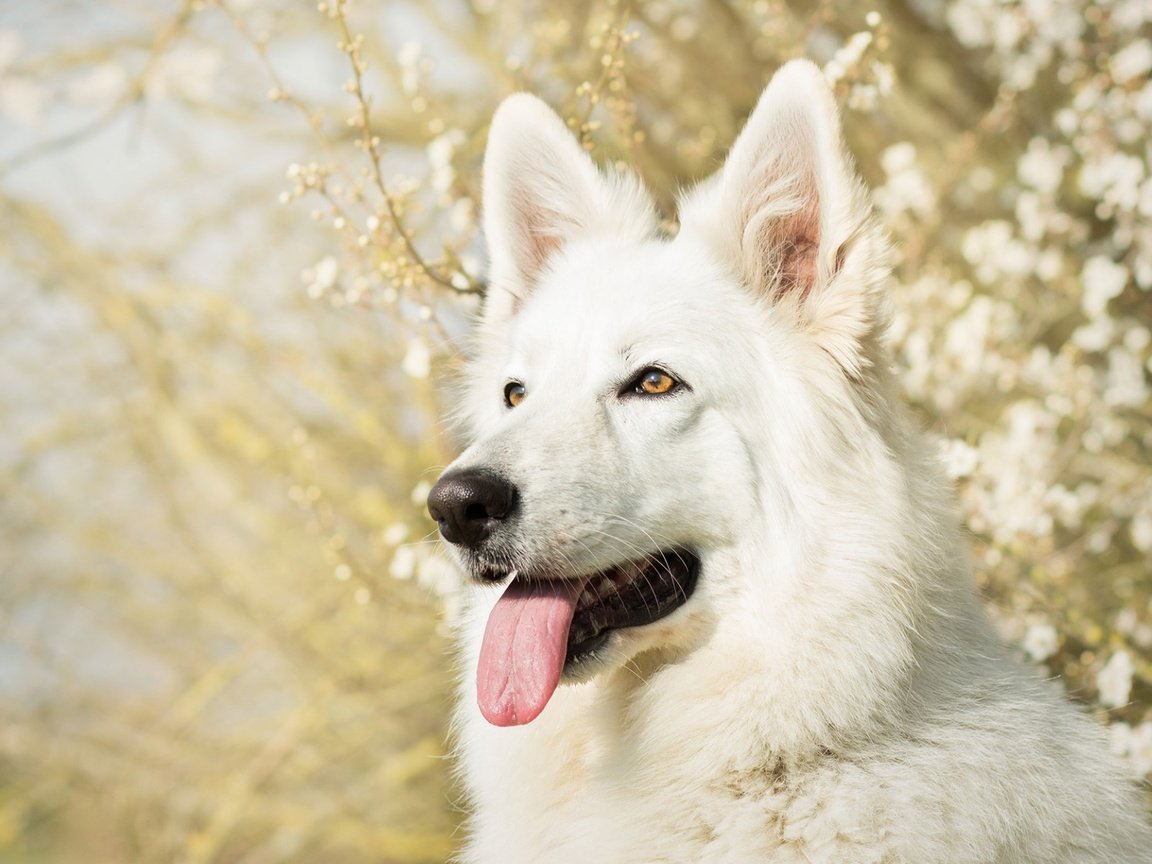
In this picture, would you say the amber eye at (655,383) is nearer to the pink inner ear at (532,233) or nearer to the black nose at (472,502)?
the black nose at (472,502)

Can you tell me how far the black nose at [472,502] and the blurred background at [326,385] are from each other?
2694 mm

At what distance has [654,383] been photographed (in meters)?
2.70

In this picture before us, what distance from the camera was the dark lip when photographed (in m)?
2.53

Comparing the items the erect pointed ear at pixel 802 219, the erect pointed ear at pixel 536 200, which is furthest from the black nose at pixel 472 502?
the erect pointed ear at pixel 536 200

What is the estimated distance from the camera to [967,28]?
6.28 metres

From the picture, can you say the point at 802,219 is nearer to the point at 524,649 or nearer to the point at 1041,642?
the point at 524,649

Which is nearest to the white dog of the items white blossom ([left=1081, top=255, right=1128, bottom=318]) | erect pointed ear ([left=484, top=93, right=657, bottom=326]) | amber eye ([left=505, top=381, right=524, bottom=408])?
amber eye ([left=505, top=381, right=524, bottom=408])

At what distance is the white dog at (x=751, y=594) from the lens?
7.61ft

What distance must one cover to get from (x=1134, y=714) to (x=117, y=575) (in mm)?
5963

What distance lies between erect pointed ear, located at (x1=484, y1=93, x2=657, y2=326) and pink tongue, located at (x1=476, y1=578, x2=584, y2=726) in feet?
3.61

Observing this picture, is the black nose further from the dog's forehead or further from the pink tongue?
the dog's forehead

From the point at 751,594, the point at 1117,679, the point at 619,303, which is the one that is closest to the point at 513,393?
the point at 619,303

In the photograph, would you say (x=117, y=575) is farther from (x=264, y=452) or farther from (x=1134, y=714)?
(x=1134, y=714)

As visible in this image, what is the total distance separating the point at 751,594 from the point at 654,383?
58cm
